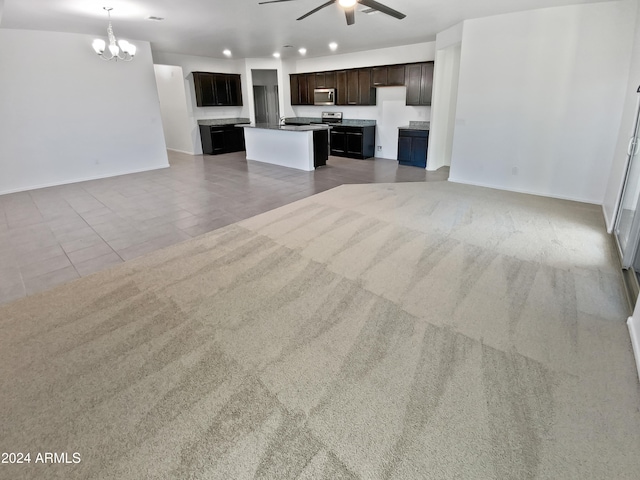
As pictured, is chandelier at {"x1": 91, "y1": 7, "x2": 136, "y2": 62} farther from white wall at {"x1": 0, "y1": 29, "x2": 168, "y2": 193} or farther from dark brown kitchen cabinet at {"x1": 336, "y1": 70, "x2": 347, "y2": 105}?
dark brown kitchen cabinet at {"x1": 336, "y1": 70, "x2": 347, "y2": 105}

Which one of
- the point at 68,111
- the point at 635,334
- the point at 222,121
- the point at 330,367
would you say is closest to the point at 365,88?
the point at 222,121

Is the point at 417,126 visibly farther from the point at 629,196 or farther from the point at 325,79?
the point at 629,196

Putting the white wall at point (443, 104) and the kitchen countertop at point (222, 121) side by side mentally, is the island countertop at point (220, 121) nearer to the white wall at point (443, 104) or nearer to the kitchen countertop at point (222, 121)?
the kitchen countertop at point (222, 121)

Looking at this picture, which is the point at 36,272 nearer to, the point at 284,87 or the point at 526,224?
the point at 526,224

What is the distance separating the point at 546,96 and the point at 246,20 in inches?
188

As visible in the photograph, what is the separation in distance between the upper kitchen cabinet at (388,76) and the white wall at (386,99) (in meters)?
0.29

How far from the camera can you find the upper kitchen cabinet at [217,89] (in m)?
9.67

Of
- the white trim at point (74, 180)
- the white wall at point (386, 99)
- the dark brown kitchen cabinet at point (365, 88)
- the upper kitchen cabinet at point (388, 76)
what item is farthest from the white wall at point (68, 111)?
the upper kitchen cabinet at point (388, 76)

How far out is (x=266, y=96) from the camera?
12.1 meters

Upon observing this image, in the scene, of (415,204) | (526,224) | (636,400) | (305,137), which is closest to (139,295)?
(636,400)

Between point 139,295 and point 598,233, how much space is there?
497 cm

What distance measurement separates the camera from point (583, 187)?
5176 mm

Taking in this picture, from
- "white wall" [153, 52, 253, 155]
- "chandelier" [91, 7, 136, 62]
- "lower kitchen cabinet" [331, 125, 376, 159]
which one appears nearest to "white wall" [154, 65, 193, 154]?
"white wall" [153, 52, 253, 155]

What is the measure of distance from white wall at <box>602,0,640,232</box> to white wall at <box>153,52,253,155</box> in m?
8.93
